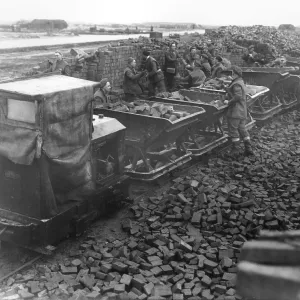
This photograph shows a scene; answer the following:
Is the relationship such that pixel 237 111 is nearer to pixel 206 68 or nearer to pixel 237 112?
pixel 237 112

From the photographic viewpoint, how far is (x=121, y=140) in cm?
709

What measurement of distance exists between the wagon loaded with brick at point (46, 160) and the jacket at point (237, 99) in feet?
15.4

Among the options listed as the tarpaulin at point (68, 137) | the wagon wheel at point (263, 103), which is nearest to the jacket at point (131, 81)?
the wagon wheel at point (263, 103)

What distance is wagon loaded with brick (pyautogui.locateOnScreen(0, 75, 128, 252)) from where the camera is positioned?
5570mm

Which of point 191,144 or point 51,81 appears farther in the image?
point 191,144

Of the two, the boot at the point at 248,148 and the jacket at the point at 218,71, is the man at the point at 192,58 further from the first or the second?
the boot at the point at 248,148

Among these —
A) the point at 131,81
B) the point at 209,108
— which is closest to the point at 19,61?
the point at 131,81

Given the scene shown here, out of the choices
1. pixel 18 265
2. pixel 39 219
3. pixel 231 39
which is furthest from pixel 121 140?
pixel 231 39

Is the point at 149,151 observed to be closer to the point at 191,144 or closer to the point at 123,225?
the point at 191,144

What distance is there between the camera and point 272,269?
Result: 6.89ft

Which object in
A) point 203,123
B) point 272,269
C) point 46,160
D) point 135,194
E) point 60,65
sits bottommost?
point 135,194

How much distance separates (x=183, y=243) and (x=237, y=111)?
17.1ft

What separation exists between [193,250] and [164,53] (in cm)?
1227

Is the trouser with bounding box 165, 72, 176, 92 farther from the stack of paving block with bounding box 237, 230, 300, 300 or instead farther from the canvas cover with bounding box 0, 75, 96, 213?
the stack of paving block with bounding box 237, 230, 300, 300
